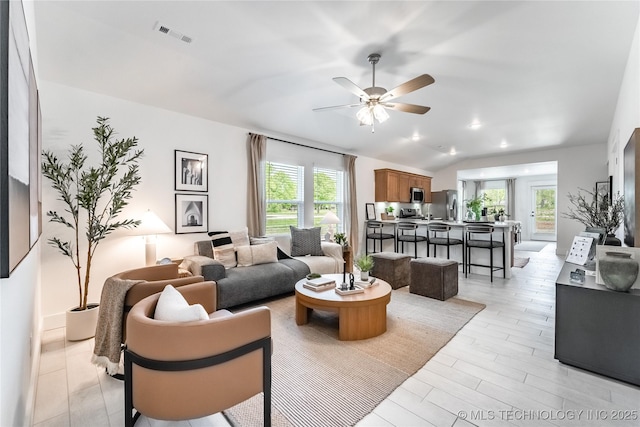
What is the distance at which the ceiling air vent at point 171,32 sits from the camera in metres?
2.54

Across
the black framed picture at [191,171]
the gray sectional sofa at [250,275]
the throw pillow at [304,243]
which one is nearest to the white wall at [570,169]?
the throw pillow at [304,243]

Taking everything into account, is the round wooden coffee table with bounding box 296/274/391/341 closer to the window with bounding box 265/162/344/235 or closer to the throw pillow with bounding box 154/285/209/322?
the throw pillow with bounding box 154/285/209/322

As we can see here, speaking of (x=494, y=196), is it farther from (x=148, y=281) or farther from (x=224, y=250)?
(x=148, y=281)

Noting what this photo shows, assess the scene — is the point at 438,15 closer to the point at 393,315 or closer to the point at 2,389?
the point at 393,315

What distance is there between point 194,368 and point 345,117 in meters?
4.70

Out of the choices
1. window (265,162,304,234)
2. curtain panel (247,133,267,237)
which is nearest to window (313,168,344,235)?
window (265,162,304,234)

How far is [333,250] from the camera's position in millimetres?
5125

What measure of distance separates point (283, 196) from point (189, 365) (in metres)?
4.20

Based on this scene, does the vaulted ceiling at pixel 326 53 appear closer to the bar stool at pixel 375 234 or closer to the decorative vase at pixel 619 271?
the decorative vase at pixel 619 271

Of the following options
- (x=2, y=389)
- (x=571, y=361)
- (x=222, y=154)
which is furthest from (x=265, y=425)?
(x=222, y=154)

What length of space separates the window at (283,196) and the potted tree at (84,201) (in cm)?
229

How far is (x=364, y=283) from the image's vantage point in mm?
3258

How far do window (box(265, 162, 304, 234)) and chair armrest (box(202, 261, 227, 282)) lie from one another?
1.81 metres

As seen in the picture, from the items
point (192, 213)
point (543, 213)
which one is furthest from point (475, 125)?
point (543, 213)
